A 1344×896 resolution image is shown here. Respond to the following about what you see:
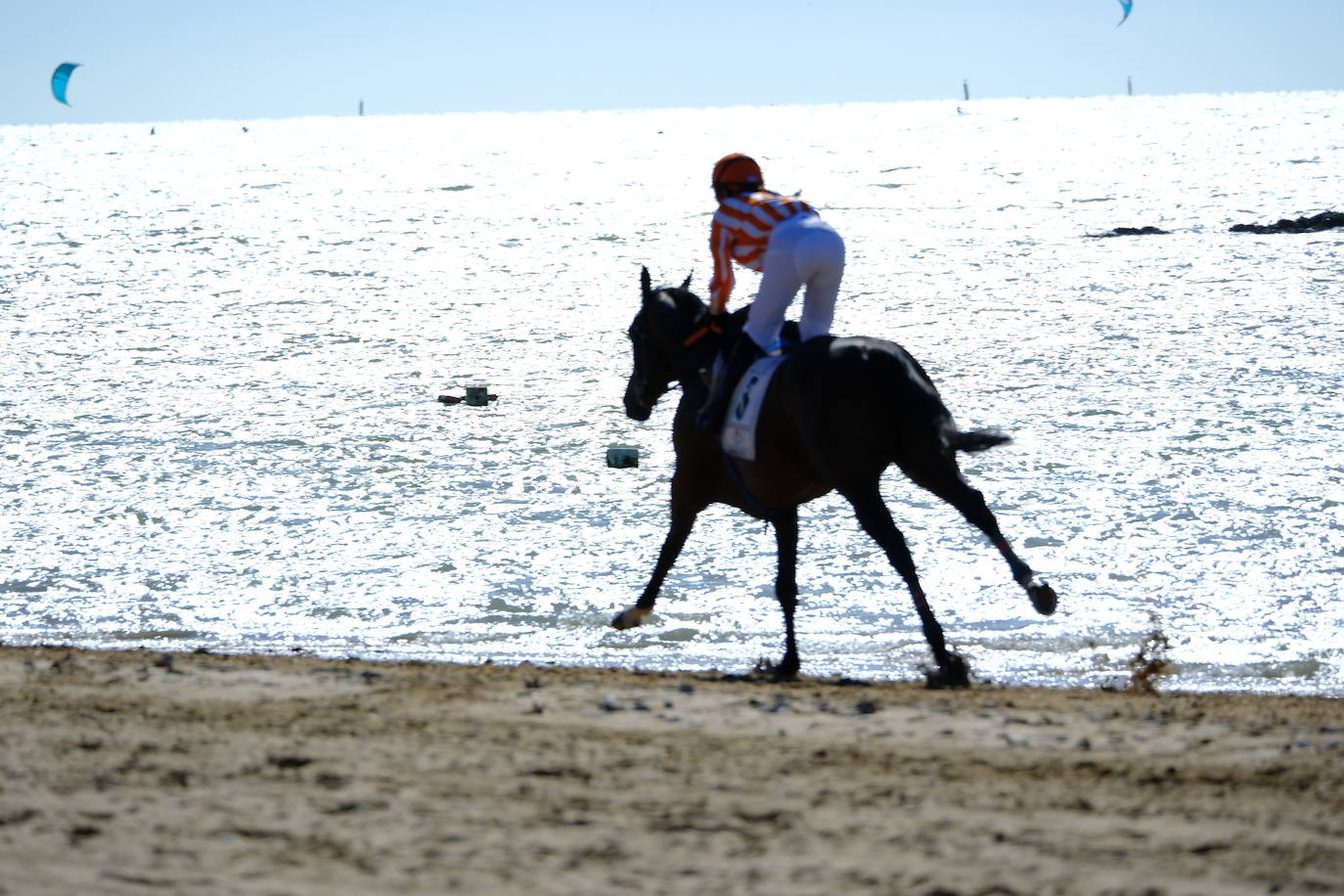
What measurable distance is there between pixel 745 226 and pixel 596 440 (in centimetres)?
989

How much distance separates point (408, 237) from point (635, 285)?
12.9 m

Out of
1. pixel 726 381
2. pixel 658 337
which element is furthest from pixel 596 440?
pixel 726 381

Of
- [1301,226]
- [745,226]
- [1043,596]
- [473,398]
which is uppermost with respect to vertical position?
[1301,226]

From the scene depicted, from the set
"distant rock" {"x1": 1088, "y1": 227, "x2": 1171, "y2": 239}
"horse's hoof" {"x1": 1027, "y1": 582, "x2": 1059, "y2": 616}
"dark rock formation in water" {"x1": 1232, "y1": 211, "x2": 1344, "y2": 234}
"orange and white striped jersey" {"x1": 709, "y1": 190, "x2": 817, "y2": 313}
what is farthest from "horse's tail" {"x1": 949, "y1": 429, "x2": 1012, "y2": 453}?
"distant rock" {"x1": 1088, "y1": 227, "x2": 1171, "y2": 239}

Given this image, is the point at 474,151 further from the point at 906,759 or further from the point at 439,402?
the point at 906,759

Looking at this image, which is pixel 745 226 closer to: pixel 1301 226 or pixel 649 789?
pixel 649 789

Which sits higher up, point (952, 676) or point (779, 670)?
point (952, 676)

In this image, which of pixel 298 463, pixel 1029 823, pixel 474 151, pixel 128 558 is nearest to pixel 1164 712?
pixel 1029 823

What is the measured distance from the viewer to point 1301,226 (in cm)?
3603

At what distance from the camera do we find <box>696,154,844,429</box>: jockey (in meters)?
9.13

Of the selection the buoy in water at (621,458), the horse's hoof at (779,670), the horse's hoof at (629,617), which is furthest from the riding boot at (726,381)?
the buoy in water at (621,458)

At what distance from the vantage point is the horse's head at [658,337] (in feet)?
33.4

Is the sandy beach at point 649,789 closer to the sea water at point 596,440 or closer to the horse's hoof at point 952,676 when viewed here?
the horse's hoof at point 952,676

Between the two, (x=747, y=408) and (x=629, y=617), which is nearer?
(x=747, y=408)
